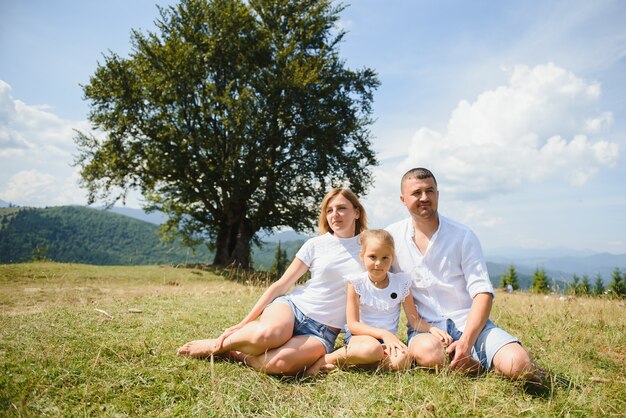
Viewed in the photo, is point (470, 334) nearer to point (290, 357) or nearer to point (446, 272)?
point (446, 272)

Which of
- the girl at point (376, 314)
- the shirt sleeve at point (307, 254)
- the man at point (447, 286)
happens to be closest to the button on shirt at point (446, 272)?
the man at point (447, 286)

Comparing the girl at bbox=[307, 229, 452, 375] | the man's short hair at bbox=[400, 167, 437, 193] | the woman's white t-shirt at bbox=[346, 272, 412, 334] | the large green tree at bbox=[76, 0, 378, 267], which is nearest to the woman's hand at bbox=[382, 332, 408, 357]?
the girl at bbox=[307, 229, 452, 375]

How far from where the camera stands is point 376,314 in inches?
156

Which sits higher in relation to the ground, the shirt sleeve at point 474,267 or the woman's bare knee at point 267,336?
the shirt sleeve at point 474,267

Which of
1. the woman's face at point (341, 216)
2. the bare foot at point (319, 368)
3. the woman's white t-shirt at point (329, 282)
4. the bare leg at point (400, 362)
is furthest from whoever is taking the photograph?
the woman's face at point (341, 216)

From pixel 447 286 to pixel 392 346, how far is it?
87 centimetres

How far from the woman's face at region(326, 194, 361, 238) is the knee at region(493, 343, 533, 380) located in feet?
6.36

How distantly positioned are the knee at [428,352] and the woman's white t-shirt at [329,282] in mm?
855

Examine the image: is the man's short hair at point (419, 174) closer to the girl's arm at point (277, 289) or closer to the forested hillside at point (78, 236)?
the girl's arm at point (277, 289)

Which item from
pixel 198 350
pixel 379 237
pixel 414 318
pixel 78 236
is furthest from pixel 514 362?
pixel 78 236

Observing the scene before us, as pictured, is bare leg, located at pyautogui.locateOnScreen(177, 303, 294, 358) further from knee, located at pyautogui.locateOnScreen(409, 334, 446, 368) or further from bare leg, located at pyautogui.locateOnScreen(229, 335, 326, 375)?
knee, located at pyautogui.locateOnScreen(409, 334, 446, 368)

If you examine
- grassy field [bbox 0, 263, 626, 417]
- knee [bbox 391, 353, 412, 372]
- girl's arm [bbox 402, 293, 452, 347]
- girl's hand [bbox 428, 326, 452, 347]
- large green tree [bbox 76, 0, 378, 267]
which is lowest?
grassy field [bbox 0, 263, 626, 417]

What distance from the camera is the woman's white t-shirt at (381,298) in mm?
3889

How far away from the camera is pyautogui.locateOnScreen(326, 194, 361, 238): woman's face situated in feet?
13.9
